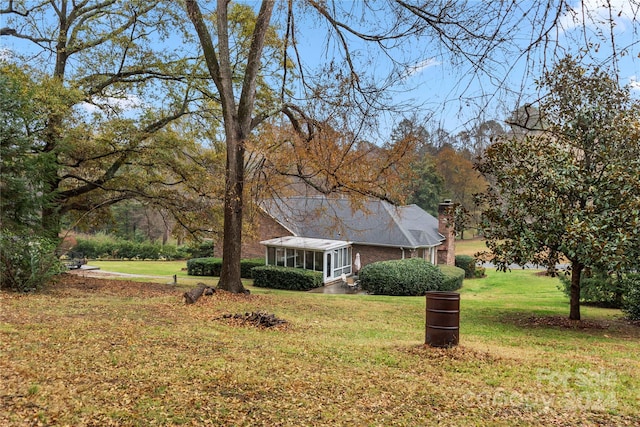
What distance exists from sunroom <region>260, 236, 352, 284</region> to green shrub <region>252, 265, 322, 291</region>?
130cm

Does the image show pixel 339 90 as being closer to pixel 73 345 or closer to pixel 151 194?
pixel 73 345

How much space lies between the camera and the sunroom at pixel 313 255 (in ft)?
86.7

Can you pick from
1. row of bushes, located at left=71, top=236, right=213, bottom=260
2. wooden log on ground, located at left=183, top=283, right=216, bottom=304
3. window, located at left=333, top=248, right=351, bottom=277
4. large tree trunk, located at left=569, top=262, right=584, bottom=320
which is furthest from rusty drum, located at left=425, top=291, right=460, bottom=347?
row of bushes, located at left=71, top=236, right=213, bottom=260

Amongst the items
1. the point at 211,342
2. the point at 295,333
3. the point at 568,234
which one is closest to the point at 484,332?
the point at 568,234

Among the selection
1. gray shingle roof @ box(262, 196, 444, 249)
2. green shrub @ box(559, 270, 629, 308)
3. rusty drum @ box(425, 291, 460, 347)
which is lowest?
green shrub @ box(559, 270, 629, 308)

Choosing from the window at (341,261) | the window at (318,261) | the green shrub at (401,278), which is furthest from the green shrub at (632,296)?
the window at (341,261)

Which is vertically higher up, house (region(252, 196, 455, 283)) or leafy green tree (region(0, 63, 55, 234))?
leafy green tree (region(0, 63, 55, 234))

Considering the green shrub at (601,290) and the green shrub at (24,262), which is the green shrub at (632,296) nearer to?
the green shrub at (601,290)

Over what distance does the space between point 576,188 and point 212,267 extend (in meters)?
22.5

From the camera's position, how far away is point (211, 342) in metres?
6.74

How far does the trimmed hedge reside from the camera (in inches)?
1133

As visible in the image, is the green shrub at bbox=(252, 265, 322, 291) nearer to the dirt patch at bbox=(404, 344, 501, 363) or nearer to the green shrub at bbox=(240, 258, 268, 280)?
the green shrub at bbox=(240, 258, 268, 280)

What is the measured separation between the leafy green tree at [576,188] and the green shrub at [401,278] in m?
10.4

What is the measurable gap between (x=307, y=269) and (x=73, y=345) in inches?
830
